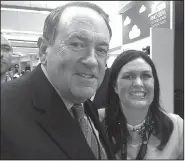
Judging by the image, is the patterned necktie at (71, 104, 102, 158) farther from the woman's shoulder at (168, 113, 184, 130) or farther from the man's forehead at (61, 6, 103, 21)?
the woman's shoulder at (168, 113, 184, 130)

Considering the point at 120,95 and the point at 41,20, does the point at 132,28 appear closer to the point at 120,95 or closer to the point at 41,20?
the point at 120,95

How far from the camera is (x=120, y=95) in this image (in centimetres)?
55

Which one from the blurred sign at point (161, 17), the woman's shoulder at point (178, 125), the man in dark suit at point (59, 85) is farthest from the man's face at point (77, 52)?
the blurred sign at point (161, 17)

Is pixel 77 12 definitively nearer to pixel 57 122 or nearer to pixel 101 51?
pixel 101 51

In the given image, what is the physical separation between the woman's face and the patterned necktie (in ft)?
0.47

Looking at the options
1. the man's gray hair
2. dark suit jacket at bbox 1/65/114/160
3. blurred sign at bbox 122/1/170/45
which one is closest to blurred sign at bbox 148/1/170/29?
blurred sign at bbox 122/1/170/45

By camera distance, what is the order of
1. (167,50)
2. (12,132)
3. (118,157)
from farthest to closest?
(167,50) < (118,157) < (12,132)

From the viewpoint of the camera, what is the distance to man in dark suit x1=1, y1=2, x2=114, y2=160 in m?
0.35

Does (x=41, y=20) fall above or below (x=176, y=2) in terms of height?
below

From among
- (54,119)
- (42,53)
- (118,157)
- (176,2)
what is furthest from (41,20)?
(176,2)

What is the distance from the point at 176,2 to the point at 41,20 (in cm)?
64

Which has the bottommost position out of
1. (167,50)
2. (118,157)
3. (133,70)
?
(118,157)

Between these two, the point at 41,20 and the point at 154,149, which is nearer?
the point at 41,20

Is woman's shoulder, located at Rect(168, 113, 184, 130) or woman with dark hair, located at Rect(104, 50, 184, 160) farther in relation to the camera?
woman's shoulder, located at Rect(168, 113, 184, 130)
